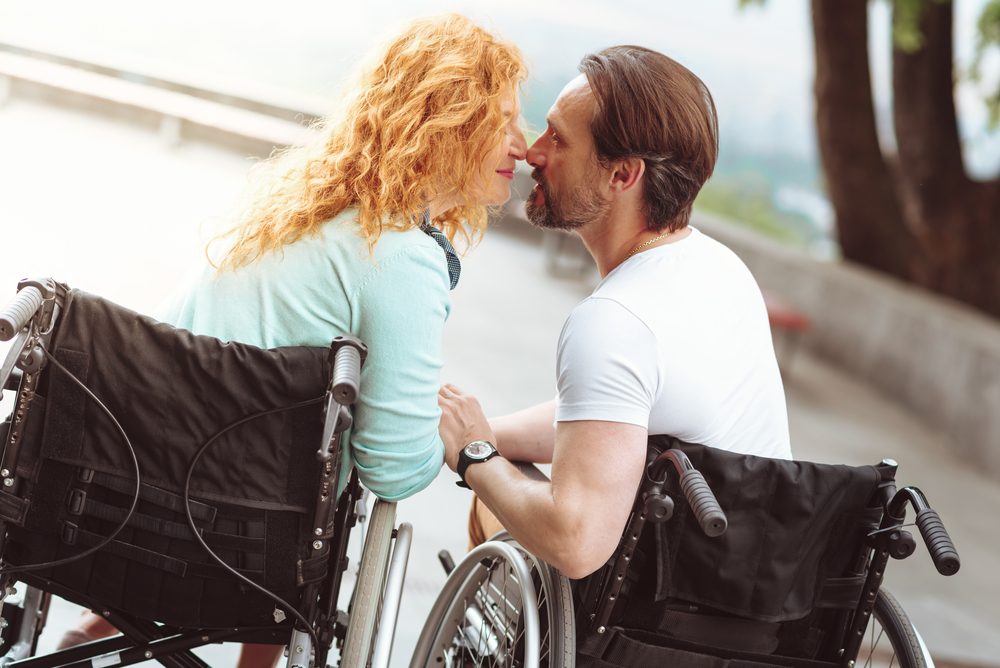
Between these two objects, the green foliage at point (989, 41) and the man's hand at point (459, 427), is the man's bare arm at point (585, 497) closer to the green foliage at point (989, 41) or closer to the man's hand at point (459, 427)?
the man's hand at point (459, 427)

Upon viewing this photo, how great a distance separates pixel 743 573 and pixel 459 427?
1.71ft

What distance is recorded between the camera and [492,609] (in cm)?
202

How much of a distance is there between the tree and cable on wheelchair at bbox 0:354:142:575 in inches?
254

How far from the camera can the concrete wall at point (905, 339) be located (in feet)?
19.2

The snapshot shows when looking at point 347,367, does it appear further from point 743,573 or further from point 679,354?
point 743,573

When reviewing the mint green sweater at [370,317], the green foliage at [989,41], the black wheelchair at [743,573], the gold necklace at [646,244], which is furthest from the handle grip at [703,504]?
the green foliage at [989,41]

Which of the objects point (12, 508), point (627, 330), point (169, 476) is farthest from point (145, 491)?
point (627, 330)

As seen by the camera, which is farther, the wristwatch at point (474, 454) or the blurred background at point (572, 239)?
the blurred background at point (572, 239)

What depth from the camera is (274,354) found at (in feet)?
4.94

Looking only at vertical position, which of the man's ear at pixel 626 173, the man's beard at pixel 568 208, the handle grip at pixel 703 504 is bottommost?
the handle grip at pixel 703 504

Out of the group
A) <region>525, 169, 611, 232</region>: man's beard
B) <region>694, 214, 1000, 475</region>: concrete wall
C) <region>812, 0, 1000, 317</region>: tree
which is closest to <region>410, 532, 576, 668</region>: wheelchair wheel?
<region>525, 169, 611, 232</region>: man's beard

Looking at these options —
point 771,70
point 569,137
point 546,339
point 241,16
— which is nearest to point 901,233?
point 546,339

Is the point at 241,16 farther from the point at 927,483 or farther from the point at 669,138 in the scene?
the point at 669,138

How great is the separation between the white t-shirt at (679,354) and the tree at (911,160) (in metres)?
5.78
